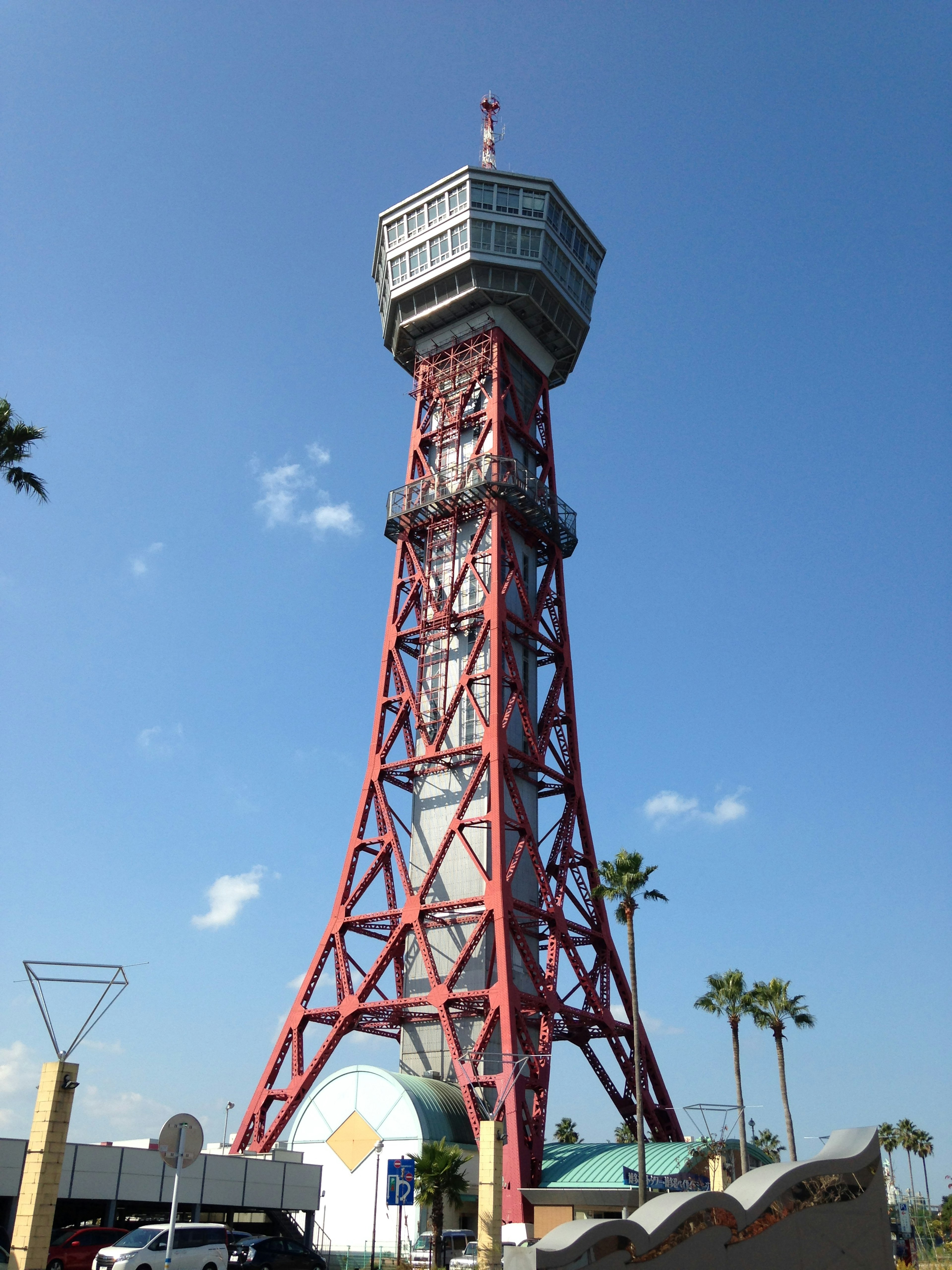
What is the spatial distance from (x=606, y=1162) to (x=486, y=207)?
48.1m

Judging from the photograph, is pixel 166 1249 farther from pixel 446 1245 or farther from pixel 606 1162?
pixel 606 1162

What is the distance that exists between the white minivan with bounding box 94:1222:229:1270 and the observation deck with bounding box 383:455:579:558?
119ft

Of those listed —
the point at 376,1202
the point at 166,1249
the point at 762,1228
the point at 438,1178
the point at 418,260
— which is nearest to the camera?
the point at 762,1228

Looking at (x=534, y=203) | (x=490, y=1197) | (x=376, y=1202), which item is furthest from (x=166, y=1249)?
(x=534, y=203)

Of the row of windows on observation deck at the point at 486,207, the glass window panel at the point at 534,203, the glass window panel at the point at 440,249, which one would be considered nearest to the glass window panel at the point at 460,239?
the glass window panel at the point at 440,249

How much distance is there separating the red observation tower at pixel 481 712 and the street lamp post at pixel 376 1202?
13.8 feet

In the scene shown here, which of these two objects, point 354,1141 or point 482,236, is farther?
point 482,236

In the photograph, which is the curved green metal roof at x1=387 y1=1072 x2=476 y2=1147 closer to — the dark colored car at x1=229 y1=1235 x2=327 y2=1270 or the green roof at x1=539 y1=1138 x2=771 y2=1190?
→ the green roof at x1=539 y1=1138 x2=771 y2=1190

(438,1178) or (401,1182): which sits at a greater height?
(438,1178)

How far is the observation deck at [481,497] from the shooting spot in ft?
182

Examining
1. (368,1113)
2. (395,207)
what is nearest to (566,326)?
(395,207)

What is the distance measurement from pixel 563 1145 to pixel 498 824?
13786mm

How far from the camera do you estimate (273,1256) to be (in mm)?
31922

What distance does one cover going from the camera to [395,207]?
62.5 m
